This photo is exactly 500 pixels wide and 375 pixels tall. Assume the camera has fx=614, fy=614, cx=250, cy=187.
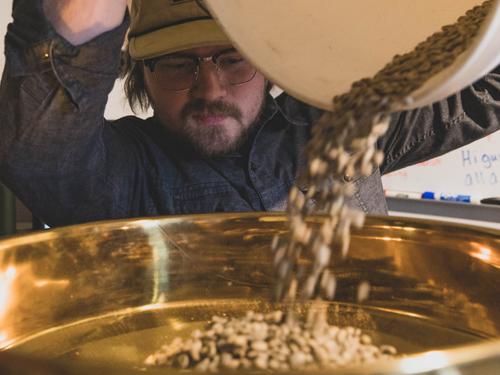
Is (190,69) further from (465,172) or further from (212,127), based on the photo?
(465,172)

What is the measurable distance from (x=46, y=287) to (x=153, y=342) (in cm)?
11

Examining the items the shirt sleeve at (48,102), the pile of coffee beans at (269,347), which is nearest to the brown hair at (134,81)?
the shirt sleeve at (48,102)

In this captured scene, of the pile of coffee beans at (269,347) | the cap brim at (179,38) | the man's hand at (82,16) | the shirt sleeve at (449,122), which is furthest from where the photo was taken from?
the shirt sleeve at (449,122)

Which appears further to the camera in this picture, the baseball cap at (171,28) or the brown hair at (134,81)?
the brown hair at (134,81)

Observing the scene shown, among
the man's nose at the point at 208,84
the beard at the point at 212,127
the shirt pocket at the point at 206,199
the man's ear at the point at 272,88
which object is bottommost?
the shirt pocket at the point at 206,199

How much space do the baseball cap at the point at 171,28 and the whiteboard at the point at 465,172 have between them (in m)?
0.96

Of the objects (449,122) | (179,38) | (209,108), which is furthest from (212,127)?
(449,122)

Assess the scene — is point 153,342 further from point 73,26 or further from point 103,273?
point 73,26

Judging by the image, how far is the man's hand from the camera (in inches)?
22.5

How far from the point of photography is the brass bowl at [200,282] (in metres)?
0.52

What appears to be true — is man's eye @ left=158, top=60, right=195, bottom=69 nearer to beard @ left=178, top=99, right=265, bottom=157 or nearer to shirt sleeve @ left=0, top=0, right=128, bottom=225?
beard @ left=178, top=99, right=265, bottom=157

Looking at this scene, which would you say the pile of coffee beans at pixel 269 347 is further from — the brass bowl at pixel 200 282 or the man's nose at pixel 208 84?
the man's nose at pixel 208 84

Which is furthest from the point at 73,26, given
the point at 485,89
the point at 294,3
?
the point at 485,89

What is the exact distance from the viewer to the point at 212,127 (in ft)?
2.78
